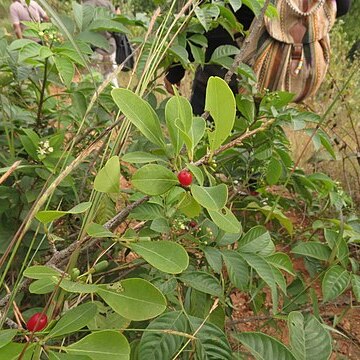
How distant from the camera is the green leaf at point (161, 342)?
24.5 inches

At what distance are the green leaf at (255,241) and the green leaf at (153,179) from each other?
29cm

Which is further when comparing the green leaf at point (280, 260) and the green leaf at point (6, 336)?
the green leaf at point (280, 260)

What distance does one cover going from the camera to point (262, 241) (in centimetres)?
77

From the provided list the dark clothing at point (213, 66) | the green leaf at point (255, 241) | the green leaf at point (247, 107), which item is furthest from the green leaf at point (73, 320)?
the dark clothing at point (213, 66)

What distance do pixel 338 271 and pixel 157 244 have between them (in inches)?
16.8

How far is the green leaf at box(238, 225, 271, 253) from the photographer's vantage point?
0.77 metres

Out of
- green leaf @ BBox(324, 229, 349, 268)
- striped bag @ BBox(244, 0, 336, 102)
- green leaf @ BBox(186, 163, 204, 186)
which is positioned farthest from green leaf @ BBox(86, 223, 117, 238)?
striped bag @ BBox(244, 0, 336, 102)

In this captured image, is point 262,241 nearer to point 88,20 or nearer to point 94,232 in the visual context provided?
point 94,232

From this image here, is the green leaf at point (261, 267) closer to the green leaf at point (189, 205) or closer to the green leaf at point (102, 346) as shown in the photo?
the green leaf at point (189, 205)

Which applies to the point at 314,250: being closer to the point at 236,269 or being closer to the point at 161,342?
the point at 236,269

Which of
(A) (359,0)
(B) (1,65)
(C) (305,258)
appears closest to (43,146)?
(B) (1,65)

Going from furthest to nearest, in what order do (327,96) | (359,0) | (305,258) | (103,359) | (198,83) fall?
(359,0) → (327,96) → (198,83) → (305,258) → (103,359)

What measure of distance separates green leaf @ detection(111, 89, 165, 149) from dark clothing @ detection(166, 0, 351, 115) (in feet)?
3.03

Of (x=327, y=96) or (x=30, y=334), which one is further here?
(x=327, y=96)
